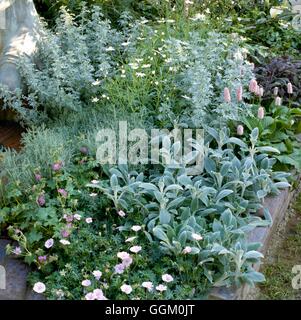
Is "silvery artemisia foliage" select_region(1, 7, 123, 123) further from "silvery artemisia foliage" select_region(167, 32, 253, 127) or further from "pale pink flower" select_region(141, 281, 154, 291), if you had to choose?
"pale pink flower" select_region(141, 281, 154, 291)

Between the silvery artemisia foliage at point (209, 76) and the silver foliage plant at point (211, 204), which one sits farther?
the silvery artemisia foliage at point (209, 76)

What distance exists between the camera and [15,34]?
4.02 m

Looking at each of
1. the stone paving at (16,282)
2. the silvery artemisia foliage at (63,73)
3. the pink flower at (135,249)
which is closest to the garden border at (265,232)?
the pink flower at (135,249)

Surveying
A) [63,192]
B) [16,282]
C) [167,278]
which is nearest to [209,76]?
[63,192]

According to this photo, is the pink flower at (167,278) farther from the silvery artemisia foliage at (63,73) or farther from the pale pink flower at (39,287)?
the silvery artemisia foliage at (63,73)

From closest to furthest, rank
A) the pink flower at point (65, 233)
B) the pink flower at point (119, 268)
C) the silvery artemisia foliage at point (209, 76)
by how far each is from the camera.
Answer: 1. the pink flower at point (119, 268)
2. the pink flower at point (65, 233)
3. the silvery artemisia foliage at point (209, 76)

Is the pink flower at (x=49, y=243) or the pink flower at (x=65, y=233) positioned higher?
the pink flower at (x=65, y=233)

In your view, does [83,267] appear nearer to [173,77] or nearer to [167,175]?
[167,175]

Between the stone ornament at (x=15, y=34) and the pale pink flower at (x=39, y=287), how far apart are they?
5.57ft

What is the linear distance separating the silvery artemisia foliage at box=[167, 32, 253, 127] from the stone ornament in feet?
3.39

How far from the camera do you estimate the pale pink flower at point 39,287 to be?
2.41 meters

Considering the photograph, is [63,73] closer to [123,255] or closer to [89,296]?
[123,255]

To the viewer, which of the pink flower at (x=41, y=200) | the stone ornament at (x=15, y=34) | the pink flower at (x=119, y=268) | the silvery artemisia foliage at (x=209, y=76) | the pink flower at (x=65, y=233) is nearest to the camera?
the pink flower at (x=119, y=268)

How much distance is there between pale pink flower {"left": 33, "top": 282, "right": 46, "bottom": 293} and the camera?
7.91 ft
